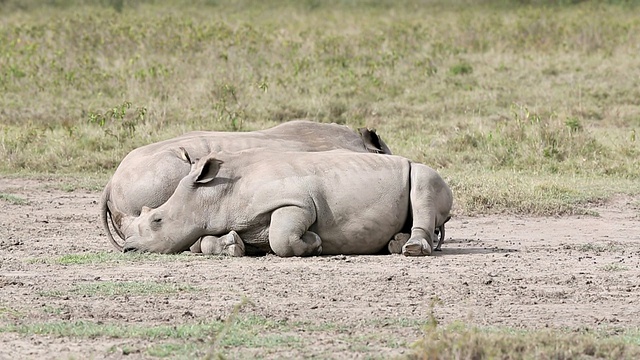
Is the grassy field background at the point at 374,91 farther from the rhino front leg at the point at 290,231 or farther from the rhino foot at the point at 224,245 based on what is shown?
the rhino foot at the point at 224,245

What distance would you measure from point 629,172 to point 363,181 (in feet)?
16.7

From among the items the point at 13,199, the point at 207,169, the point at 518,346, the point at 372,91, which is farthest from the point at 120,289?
the point at 372,91

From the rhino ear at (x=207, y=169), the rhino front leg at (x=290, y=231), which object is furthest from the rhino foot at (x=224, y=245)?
the rhino ear at (x=207, y=169)

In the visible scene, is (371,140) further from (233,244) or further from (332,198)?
(233,244)

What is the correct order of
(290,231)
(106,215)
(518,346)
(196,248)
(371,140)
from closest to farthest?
(518,346), (290,231), (196,248), (106,215), (371,140)

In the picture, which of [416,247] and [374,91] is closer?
[416,247]

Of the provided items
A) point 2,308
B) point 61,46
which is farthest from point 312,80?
point 2,308

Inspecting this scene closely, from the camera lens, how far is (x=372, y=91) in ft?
54.2

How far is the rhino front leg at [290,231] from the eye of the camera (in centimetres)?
805

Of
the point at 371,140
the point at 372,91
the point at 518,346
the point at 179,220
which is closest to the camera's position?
the point at 518,346

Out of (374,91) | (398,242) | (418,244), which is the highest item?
(418,244)

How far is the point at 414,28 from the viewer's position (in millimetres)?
21516

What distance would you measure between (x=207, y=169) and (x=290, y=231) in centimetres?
83

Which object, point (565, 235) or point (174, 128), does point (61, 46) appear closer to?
point (174, 128)
